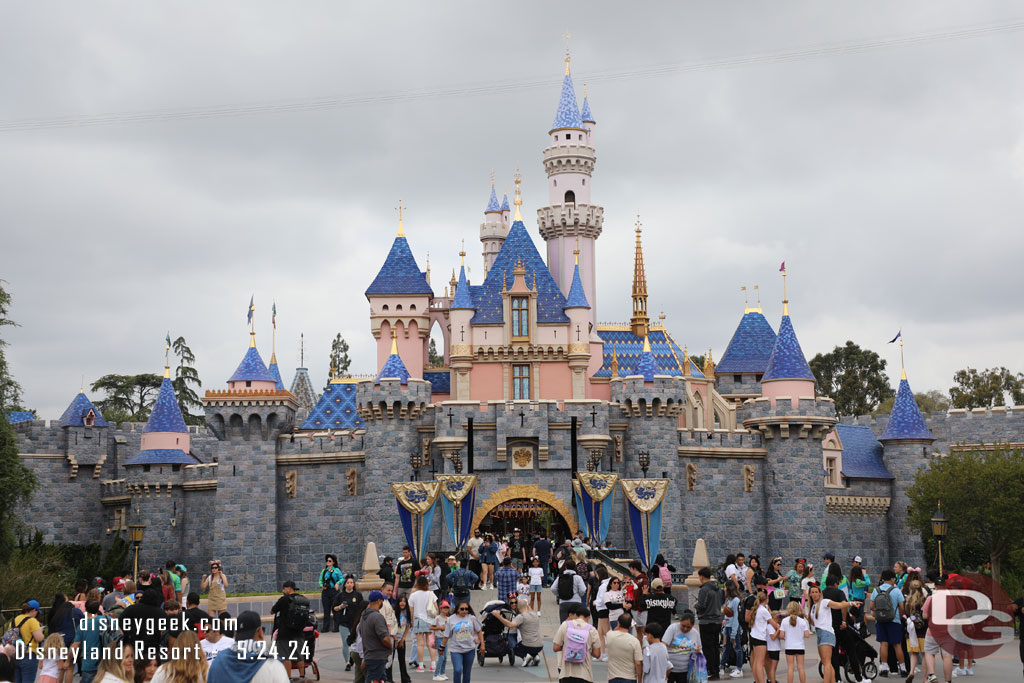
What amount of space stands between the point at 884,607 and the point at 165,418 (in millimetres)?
31604

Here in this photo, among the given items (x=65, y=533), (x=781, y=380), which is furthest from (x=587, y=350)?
(x=65, y=533)

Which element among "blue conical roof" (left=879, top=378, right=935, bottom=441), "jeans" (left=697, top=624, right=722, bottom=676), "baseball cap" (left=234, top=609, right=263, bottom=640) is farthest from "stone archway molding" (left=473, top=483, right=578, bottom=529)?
"baseball cap" (left=234, top=609, right=263, bottom=640)

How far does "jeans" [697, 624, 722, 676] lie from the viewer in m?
16.1

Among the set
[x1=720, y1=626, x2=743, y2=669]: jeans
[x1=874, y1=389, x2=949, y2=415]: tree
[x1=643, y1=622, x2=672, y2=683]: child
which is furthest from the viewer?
[x1=874, y1=389, x2=949, y2=415]: tree

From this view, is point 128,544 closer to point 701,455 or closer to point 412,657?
point 701,455

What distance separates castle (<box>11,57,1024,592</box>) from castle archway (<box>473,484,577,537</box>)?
0.07 metres

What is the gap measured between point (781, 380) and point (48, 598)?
22667mm

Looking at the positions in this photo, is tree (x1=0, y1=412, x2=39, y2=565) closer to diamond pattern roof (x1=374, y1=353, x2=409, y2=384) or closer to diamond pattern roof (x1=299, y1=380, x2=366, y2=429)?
diamond pattern roof (x1=374, y1=353, x2=409, y2=384)

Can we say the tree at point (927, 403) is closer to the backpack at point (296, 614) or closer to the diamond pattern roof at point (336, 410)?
the diamond pattern roof at point (336, 410)

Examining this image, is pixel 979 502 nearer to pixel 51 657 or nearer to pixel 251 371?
pixel 251 371

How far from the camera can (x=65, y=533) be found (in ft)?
145

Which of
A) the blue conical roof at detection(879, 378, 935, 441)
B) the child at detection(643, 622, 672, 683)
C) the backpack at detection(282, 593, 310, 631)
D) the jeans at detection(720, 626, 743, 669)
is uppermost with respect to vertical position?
the blue conical roof at detection(879, 378, 935, 441)

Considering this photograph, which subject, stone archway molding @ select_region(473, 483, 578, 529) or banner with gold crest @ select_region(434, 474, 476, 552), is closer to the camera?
banner with gold crest @ select_region(434, 474, 476, 552)

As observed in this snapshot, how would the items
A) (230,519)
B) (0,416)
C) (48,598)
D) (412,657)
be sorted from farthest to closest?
(230,519) < (0,416) < (48,598) < (412,657)
